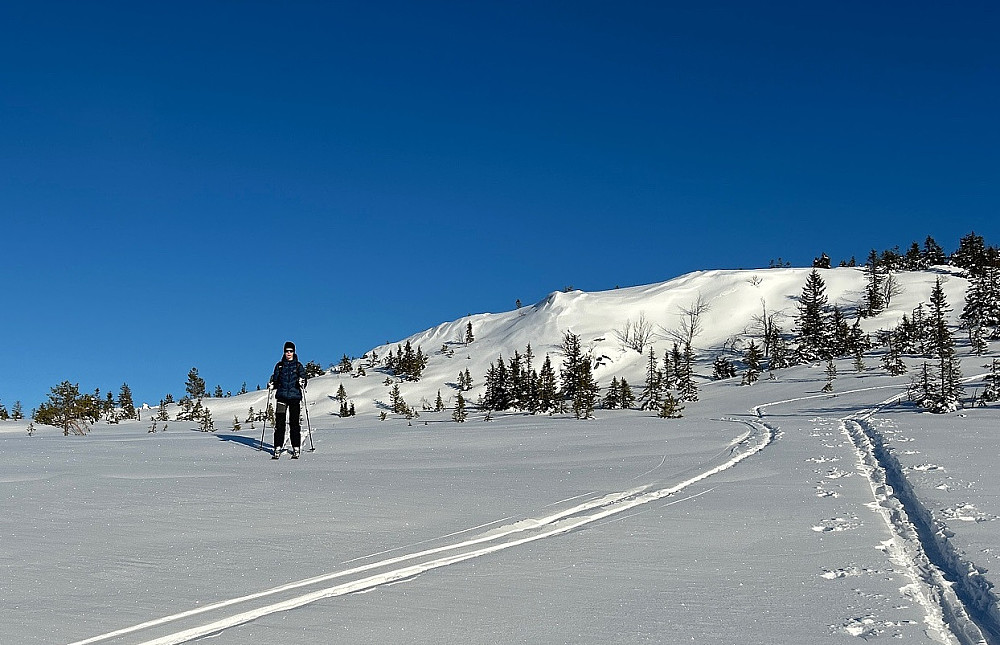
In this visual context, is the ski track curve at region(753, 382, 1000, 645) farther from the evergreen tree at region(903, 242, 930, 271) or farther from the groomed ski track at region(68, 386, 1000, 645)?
the evergreen tree at region(903, 242, 930, 271)

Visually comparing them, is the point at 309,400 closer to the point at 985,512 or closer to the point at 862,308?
the point at 862,308

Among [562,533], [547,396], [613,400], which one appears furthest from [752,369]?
[562,533]

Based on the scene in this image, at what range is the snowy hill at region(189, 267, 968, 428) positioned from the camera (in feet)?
131

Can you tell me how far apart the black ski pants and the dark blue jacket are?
0.34 ft

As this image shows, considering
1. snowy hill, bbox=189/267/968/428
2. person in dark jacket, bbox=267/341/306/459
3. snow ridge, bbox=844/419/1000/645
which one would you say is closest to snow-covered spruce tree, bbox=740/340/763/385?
snowy hill, bbox=189/267/968/428

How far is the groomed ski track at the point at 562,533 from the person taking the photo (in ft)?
10.8

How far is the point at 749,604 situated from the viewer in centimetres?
370

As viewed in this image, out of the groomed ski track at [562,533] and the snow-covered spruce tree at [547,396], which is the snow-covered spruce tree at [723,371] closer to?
the snow-covered spruce tree at [547,396]

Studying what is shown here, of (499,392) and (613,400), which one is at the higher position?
(499,392)

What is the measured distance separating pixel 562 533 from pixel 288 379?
7.43 metres

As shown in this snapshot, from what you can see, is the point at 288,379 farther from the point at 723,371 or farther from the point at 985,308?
the point at 985,308

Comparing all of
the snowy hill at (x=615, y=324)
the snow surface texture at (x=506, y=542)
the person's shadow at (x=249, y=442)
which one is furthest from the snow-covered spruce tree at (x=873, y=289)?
the person's shadow at (x=249, y=442)

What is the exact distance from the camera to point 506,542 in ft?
16.9

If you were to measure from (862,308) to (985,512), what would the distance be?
148 ft
